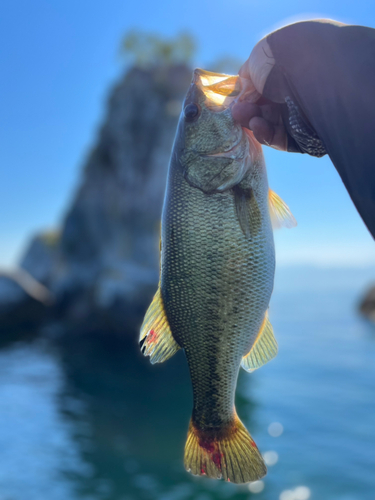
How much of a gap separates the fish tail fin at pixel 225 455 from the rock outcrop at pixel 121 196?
2394cm

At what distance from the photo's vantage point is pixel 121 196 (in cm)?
3203

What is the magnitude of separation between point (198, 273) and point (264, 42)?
1.13m

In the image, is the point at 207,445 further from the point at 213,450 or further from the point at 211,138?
the point at 211,138

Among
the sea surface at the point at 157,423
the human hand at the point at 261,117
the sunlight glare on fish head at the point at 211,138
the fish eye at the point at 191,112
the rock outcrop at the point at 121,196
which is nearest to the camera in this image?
the human hand at the point at 261,117

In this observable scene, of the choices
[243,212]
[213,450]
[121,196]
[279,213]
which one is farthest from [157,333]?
[121,196]

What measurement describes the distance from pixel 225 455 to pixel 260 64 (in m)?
2.04

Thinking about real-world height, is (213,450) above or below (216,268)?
below

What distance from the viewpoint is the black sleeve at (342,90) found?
4.80 feet

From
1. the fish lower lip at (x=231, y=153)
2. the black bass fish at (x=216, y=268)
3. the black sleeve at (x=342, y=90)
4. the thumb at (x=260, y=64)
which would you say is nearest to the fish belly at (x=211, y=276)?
the black bass fish at (x=216, y=268)

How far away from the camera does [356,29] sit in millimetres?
1545

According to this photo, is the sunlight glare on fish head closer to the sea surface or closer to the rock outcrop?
the sea surface

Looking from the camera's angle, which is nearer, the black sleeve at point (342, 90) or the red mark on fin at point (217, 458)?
the black sleeve at point (342, 90)

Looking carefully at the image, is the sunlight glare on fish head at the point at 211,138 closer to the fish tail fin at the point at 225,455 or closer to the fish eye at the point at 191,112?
the fish eye at the point at 191,112

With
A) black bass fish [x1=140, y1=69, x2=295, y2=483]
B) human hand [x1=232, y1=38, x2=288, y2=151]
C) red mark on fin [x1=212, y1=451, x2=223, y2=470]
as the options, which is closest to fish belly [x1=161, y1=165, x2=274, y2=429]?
black bass fish [x1=140, y1=69, x2=295, y2=483]
